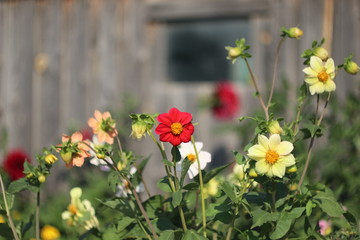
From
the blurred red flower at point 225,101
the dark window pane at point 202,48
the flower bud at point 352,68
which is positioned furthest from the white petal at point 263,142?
the dark window pane at point 202,48

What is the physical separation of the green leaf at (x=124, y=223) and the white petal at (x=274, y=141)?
1.16 ft

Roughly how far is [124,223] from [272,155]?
0.37 m

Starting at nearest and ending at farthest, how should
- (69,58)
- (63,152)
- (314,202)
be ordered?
1. (63,152)
2. (314,202)
3. (69,58)

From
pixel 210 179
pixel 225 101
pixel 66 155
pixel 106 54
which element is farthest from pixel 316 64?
pixel 106 54

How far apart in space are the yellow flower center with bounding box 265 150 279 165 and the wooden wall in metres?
2.60

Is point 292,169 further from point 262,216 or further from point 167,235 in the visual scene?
point 167,235

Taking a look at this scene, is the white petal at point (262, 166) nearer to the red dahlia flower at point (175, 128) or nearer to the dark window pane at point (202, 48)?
the red dahlia flower at point (175, 128)

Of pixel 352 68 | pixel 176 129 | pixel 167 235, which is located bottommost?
pixel 167 235

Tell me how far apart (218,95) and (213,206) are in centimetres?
267

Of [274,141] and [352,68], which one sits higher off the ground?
[352,68]

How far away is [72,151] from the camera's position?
1.19 metres

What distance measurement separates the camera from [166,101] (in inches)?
164

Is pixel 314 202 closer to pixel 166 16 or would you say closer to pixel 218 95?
pixel 218 95

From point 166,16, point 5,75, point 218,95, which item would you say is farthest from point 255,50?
point 5,75
